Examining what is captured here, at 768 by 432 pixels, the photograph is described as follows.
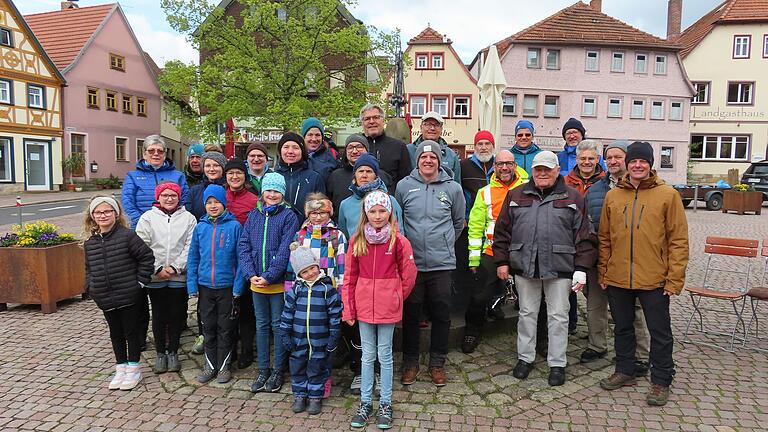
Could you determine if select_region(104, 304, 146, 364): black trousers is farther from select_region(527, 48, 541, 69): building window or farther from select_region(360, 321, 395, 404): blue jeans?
select_region(527, 48, 541, 69): building window

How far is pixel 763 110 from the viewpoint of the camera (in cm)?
3234

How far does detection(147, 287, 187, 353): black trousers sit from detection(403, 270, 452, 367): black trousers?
6.60 ft

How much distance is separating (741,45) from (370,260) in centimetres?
3782

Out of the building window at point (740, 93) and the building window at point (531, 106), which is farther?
the building window at point (740, 93)

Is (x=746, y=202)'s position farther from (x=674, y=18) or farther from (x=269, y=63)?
(x=674, y=18)

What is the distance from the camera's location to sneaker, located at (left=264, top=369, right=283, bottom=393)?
430 centimetres

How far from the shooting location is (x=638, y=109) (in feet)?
105

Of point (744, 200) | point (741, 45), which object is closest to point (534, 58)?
point (741, 45)

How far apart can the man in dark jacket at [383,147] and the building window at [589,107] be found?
2928cm

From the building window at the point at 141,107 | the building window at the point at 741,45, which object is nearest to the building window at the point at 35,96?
the building window at the point at 141,107

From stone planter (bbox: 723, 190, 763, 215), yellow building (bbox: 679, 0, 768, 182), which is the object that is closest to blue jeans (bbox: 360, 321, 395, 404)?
stone planter (bbox: 723, 190, 763, 215)

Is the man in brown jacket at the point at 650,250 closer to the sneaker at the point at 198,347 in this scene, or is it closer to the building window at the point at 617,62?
the sneaker at the point at 198,347

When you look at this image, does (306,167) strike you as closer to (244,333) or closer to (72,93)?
(244,333)

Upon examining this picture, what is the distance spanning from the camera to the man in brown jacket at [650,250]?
13.2ft
